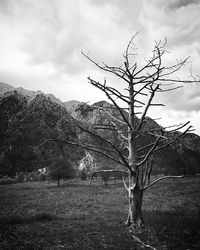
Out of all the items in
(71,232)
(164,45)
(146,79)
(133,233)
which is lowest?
(71,232)

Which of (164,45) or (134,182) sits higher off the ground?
(164,45)

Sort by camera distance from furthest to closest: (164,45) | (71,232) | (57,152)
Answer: (57,152) < (71,232) < (164,45)

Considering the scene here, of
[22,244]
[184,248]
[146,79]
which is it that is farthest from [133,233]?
[146,79]

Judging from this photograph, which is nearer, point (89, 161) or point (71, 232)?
point (71, 232)

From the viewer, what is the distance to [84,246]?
644cm

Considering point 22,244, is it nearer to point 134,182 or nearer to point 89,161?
point 134,182

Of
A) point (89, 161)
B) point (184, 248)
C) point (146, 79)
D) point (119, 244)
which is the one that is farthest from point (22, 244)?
point (89, 161)

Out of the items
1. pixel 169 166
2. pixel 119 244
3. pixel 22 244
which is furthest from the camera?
pixel 169 166

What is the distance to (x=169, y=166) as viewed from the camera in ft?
267

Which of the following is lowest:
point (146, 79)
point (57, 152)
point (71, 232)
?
point (71, 232)

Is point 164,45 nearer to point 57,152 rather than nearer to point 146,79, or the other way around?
point 146,79

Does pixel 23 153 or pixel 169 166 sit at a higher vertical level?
pixel 23 153

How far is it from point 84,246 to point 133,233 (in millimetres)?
1818

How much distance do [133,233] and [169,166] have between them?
8151cm
